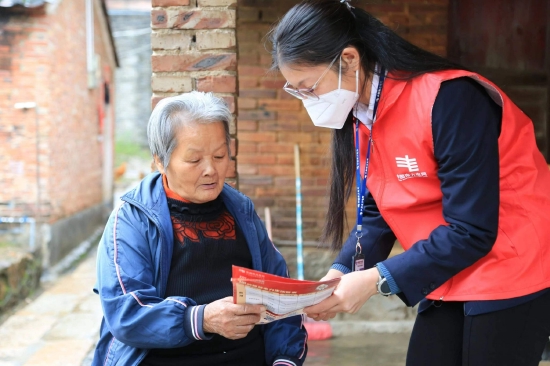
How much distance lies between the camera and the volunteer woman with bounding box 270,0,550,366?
5.45 ft

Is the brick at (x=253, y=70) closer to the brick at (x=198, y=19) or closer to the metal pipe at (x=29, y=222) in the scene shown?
the brick at (x=198, y=19)

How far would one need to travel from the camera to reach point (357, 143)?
203cm

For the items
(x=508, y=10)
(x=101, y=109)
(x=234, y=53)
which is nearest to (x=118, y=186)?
(x=101, y=109)

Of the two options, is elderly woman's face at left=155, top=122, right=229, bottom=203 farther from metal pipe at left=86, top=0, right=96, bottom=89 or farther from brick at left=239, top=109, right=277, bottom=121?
metal pipe at left=86, top=0, right=96, bottom=89

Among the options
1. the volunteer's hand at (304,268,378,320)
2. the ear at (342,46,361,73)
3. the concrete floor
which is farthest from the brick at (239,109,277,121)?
the volunteer's hand at (304,268,378,320)

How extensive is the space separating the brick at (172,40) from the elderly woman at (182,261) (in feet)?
2.43

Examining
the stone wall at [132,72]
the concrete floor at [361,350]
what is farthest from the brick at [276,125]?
the stone wall at [132,72]

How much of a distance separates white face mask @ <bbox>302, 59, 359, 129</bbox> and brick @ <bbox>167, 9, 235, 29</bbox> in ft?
3.15

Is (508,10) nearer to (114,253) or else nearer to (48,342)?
(114,253)

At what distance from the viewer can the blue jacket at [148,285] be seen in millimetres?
1921

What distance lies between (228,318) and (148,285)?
0.30m

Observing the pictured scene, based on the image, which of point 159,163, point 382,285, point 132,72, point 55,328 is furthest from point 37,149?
point 132,72

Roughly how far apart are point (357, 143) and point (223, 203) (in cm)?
57

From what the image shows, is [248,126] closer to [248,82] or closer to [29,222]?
[248,82]
